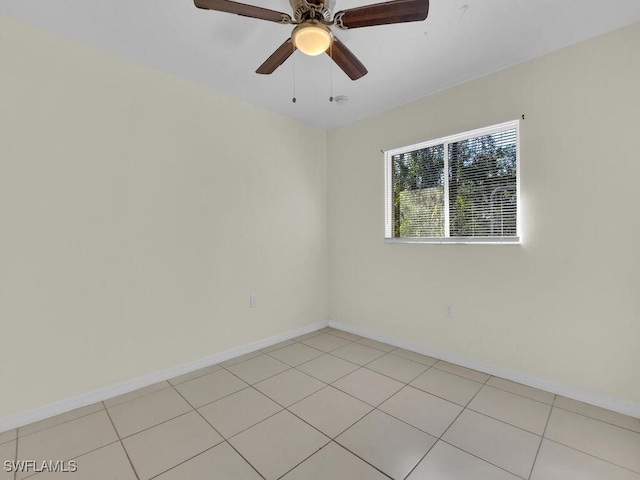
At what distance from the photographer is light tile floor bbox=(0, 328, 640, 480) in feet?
4.89

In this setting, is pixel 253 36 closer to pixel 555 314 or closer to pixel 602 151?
pixel 602 151

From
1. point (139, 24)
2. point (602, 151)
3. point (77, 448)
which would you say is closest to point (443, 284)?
point (602, 151)

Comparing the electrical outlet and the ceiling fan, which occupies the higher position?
the ceiling fan

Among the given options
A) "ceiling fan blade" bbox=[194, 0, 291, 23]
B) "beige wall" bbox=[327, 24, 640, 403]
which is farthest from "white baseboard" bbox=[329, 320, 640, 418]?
"ceiling fan blade" bbox=[194, 0, 291, 23]

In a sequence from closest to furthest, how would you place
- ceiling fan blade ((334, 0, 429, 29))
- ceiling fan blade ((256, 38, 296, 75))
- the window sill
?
ceiling fan blade ((334, 0, 429, 29)) < ceiling fan blade ((256, 38, 296, 75)) < the window sill

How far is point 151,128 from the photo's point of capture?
238cm

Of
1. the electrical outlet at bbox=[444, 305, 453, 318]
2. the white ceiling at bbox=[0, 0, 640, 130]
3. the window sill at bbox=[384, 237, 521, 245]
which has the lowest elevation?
the electrical outlet at bbox=[444, 305, 453, 318]

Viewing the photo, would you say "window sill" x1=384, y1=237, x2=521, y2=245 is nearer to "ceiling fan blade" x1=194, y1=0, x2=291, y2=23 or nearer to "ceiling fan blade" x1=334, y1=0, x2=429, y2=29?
"ceiling fan blade" x1=334, y1=0, x2=429, y2=29

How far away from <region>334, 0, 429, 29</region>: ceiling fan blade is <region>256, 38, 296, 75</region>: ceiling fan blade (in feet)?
0.93

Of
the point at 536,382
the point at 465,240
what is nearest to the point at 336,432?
the point at 536,382

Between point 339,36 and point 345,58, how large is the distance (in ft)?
1.32

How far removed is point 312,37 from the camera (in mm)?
1462

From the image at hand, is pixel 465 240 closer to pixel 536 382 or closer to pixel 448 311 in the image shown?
pixel 448 311

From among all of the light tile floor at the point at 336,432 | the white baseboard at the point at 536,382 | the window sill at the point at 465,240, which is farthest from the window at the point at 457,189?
the light tile floor at the point at 336,432
